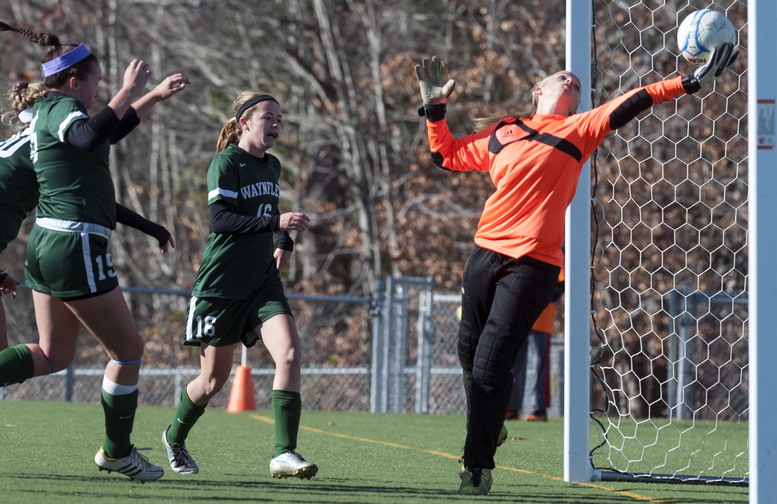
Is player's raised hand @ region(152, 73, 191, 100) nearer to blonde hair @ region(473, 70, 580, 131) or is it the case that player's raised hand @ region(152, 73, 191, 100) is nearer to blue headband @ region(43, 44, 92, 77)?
blue headband @ region(43, 44, 92, 77)

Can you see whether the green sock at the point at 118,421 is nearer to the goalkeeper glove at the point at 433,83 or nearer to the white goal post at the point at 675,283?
the goalkeeper glove at the point at 433,83

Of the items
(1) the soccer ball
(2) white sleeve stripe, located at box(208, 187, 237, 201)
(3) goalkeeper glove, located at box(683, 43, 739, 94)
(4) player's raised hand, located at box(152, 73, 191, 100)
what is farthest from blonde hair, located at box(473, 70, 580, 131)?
(4) player's raised hand, located at box(152, 73, 191, 100)

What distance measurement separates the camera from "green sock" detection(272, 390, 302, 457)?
5.20m

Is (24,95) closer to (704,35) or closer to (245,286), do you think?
(245,286)

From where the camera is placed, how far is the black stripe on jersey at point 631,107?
4824 mm

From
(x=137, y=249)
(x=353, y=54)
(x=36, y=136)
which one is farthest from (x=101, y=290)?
(x=137, y=249)

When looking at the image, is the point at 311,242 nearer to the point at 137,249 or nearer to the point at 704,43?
the point at 137,249

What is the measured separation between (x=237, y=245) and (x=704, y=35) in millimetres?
2399

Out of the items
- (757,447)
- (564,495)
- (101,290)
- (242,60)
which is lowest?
(564,495)

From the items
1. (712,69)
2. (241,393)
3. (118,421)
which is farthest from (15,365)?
(241,393)

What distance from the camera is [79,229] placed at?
477cm

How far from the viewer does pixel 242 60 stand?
2003cm

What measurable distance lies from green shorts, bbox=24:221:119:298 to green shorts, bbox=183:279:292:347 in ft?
2.45

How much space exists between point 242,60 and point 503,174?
1559cm
